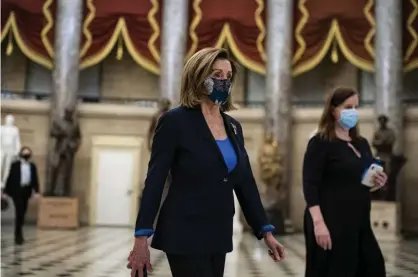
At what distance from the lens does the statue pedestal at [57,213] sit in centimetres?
1427

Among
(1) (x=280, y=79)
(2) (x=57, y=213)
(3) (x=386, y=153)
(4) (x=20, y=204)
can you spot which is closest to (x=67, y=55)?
(2) (x=57, y=213)

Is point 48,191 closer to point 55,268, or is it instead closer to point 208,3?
point 208,3

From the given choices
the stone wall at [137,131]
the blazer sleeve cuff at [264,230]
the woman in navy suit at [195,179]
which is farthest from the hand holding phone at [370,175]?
the stone wall at [137,131]

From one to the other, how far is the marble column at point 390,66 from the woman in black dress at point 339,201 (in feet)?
38.4

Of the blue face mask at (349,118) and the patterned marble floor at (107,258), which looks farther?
the patterned marble floor at (107,258)

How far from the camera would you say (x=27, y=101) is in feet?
52.2

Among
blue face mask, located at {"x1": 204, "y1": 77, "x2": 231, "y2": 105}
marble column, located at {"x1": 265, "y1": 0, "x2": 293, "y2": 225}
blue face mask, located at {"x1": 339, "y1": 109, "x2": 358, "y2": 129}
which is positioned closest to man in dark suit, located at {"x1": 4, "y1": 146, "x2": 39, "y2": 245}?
marble column, located at {"x1": 265, "y1": 0, "x2": 293, "y2": 225}

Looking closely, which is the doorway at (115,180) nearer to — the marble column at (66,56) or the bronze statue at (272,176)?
the marble column at (66,56)

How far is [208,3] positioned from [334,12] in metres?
3.36

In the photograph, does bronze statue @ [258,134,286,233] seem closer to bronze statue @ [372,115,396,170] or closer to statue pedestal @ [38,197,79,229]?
bronze statue @ [372,115,396,170]

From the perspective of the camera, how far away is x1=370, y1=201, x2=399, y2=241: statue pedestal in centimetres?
1300

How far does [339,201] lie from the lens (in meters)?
3.44

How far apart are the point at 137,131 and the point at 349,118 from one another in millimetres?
13205

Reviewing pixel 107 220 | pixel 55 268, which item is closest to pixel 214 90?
pixel 55 268
